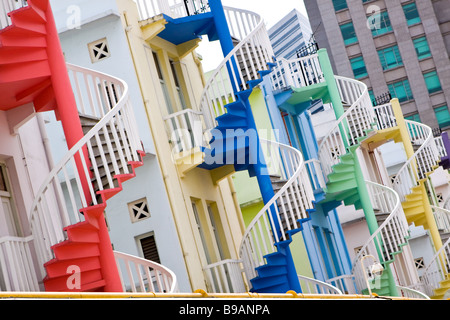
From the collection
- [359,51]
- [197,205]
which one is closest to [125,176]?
[197,205]

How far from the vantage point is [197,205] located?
16016 mm

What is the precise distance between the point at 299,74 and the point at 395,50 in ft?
125

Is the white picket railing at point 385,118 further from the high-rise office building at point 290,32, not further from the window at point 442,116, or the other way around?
the high-rise office building at point 290,32

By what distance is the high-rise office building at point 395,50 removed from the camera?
56750 millimetres

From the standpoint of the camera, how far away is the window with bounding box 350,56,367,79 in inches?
2256

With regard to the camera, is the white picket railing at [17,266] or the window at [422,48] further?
the window at [422,48]

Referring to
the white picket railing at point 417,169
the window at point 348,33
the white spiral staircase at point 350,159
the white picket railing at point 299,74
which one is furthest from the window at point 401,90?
the white picket railing at point 299,74

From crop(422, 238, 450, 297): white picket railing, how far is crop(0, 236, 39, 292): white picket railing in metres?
17.2

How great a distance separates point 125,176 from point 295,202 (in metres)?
5.43

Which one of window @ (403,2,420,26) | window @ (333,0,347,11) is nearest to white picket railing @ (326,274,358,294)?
window @ (333,0,347,11)

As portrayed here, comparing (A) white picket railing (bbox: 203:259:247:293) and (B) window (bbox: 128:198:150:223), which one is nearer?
(B) window (bbox: 128:198:150:223)

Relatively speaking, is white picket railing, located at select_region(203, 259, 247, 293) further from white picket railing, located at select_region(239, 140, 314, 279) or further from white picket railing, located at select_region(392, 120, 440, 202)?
white picket railing, located at select_region(392, 120, 440, 202)

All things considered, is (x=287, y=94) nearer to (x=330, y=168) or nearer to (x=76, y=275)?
(x=330, y=168)
